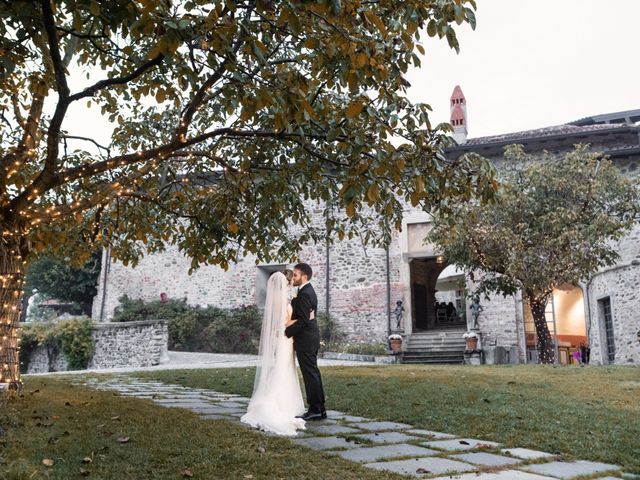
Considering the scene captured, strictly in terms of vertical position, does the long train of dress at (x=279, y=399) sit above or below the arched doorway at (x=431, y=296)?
below

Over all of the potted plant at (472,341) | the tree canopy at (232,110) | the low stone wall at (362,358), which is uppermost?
the tree canopy at (232,110)

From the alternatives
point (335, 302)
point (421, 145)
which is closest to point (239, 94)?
point (421, 145)

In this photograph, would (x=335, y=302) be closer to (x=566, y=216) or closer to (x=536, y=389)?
(x=566, y=216)

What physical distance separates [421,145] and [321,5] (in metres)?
2.00

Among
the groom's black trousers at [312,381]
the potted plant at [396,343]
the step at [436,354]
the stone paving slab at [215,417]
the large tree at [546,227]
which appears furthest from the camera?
the potted plant at [396,343]

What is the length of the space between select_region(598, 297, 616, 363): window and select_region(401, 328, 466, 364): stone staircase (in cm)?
431

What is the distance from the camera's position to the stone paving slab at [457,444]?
4.11 metres

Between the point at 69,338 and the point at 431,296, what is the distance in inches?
573

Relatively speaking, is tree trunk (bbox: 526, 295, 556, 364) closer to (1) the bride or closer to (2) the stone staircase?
(2) the stone staircase

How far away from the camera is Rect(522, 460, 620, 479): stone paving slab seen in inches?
133

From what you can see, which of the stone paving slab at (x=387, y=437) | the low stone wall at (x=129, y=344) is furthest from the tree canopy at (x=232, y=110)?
the low stone wall at (x=129, y=344)

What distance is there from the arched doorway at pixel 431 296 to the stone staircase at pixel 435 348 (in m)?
1.05

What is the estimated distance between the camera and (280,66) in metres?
7.03

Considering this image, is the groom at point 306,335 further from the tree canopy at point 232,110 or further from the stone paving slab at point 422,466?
the stone paving slab at point 422,466
